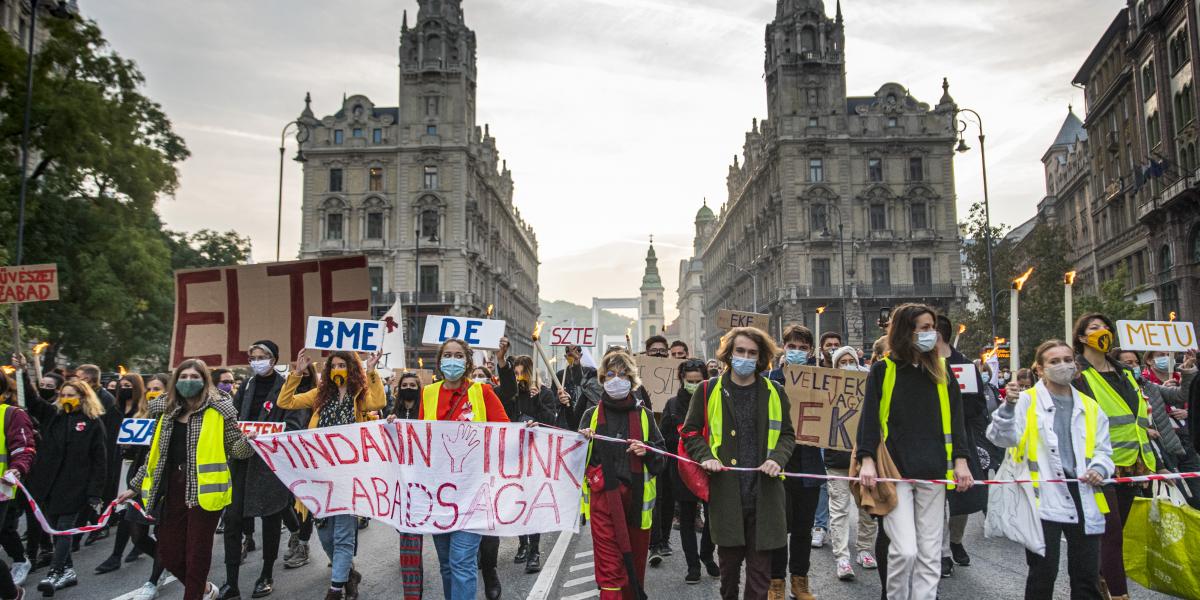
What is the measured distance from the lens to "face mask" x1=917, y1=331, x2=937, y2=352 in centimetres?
497

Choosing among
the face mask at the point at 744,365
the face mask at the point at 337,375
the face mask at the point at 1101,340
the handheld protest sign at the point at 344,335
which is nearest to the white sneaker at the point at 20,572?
the handheld protest sign at the point at 344,335

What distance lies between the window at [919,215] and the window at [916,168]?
6.76ft

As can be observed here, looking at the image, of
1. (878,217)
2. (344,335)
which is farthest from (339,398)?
(878,217)

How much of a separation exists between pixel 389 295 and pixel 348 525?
2043 inches

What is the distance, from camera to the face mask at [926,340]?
4.97 meters

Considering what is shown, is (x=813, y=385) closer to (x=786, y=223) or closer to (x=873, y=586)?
(x=873, y=586)

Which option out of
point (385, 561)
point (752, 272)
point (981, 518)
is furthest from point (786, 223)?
point (385, 561)

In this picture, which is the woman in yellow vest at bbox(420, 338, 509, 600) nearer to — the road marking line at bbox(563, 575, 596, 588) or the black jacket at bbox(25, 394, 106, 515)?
the road marking line at bbox(563, 575, 596, 588)

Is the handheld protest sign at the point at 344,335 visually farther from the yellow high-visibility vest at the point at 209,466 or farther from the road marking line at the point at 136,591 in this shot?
the road marking line at the point at 136,591

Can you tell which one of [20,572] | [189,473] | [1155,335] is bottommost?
[20,572]

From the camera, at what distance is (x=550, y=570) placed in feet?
24.6

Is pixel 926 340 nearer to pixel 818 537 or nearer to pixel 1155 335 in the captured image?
pixel 818 537

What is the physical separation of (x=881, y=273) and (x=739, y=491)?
2165 inches

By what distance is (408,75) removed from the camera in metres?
59.2
